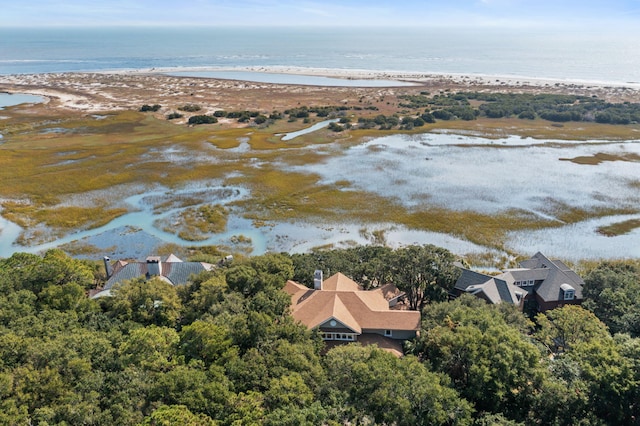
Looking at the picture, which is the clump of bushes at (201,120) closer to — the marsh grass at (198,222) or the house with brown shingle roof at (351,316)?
the marsh grass at (198,222)

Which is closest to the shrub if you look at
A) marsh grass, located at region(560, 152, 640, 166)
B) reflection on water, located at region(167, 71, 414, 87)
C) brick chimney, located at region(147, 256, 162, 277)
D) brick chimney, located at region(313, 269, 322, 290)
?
reflection on water, located at region(167, 71, 414, 87)

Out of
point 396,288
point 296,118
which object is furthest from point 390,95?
point 396,288

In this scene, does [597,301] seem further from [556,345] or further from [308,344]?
[308,344]

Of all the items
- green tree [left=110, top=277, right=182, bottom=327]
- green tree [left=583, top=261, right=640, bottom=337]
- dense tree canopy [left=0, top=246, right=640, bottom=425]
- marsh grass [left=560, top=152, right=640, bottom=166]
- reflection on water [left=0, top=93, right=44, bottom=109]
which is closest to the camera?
dense tree canopy [left=0, top=246, right=640, bottom=425]

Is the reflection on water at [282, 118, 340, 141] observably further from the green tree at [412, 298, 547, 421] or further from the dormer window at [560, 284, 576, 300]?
the green tree at [412, 298, 547, 421]

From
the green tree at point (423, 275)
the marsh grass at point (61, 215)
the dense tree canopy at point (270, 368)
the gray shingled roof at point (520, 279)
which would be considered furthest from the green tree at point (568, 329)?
the marsh grass at point (61, 215)

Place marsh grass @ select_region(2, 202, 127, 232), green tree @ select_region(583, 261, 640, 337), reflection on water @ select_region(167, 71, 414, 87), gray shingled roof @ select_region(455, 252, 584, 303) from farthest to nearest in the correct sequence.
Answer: reflection on water @ select_region(167, 71, 414, 87) < marsh grass @ select_region(2, 202, 127, 232) < gray shingled roof @ select_region(455, 252, 584, 303) < green tree @ select_region(583, 261, 640, 337)

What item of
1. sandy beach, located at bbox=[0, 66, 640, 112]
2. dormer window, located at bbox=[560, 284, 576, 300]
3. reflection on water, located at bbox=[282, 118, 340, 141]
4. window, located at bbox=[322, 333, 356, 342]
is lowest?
window, located at bbox=[322, 333, 356, 342]
